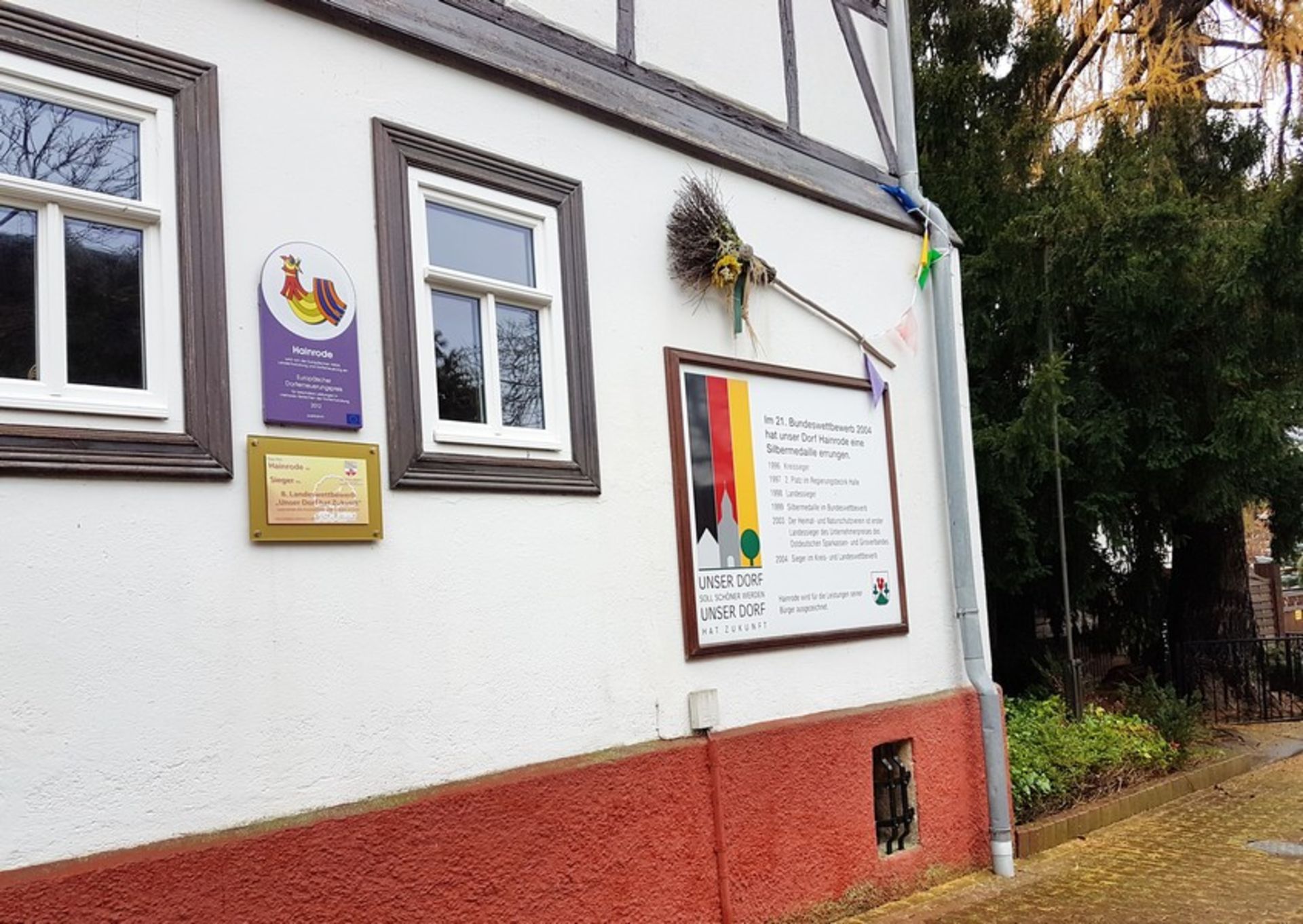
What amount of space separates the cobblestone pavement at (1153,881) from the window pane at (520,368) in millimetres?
3279

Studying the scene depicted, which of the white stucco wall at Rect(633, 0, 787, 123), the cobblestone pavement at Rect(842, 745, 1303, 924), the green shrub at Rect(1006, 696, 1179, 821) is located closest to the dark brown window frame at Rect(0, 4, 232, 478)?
the white stucco wall at Rect(633, 0, 787, 123)

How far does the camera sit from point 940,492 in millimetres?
8125

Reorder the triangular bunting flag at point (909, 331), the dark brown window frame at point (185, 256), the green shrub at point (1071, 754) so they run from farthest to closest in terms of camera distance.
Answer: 1. the green shrub at point (1071, 754)
2. the triangular bunting flag at point (909, 331)
3. the dark brown window frame at point (185, 256)

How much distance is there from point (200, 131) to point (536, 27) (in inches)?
80.6

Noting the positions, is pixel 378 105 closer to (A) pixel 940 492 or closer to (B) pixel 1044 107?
(A) pixel 940 492

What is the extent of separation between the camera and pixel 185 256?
4410mm

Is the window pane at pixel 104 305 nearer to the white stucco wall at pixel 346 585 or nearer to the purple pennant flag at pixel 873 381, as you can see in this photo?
the white stucco wall at pixel 346 585

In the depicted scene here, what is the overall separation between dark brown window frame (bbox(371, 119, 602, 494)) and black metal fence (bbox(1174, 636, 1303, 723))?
32.2 ft

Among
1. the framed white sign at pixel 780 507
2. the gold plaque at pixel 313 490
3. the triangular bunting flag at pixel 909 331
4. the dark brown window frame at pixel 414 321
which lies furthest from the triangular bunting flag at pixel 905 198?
the gold plaque at pixel 313 490

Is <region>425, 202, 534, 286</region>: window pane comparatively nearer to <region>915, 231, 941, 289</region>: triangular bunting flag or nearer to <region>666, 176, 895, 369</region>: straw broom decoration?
<region>666, 176, 895, 369</region>: straw broom decoration

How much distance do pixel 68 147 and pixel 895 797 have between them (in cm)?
555

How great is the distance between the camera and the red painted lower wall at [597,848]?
411cm

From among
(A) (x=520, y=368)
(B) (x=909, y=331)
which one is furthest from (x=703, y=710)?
(B) (x=909, y=331)

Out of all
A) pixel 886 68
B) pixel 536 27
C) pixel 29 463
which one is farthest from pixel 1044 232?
pixel 29 463
